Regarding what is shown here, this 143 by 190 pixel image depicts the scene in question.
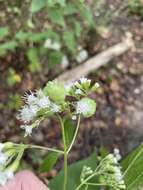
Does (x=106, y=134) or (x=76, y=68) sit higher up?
(x=76, y=68)

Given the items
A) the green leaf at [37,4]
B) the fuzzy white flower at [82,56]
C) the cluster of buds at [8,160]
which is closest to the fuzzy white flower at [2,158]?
the cluster of buds at [8,160]

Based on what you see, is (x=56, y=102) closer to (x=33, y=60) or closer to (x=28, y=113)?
(x=28, y=113)

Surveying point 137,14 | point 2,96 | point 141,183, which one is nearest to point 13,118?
point 2,96

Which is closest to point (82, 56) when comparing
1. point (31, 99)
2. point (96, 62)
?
point (96, 62)

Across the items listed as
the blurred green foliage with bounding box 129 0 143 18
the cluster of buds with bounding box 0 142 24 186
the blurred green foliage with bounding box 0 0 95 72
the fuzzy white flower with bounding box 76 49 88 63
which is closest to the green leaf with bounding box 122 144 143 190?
the cluster of buds with bounding box 0 142 24 186

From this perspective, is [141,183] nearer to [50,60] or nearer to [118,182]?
[118,182]
